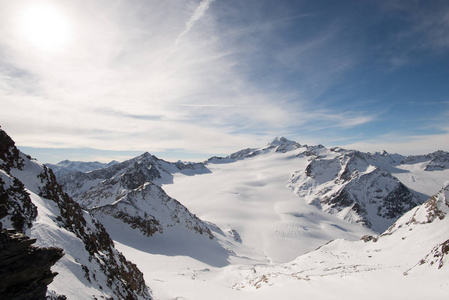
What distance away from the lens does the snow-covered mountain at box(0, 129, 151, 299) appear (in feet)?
41.8

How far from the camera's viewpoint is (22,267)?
8.36 m

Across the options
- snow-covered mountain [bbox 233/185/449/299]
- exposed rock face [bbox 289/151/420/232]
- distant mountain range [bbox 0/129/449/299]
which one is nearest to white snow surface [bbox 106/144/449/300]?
snow-covered mountain [bbox 233/185/449/299]

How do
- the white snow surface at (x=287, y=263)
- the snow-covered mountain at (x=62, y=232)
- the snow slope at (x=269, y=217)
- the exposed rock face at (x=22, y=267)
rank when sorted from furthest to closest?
the snow slope at (x=269, y=217), the white snow surface at (x=287, y=263), the snow-covered mountain at (x=62, y=232), the exposed rock face at (x=22, y=267)

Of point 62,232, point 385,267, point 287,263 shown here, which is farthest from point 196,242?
point 62,232

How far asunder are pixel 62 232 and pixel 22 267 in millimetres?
8079

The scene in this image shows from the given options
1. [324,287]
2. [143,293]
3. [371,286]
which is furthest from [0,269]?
[371,286]

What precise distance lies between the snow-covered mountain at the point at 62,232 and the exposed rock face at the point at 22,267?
0.18m

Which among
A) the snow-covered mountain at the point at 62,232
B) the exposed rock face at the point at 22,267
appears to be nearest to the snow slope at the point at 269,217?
the snow-covered mountain at the point at 62,232

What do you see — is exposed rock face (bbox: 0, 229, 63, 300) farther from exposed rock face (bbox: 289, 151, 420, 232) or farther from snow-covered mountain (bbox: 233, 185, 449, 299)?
exposed rock face (bbox: 289, 151, 420, 232)

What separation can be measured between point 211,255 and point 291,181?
139154 mm

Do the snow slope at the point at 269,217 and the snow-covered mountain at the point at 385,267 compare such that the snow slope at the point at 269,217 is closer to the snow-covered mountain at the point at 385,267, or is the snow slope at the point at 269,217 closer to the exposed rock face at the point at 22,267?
the snow-covered mountain at the point at 385,267

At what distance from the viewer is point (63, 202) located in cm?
2145

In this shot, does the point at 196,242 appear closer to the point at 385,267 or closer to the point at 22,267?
the point at 385,267

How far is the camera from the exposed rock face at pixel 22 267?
8039mm
